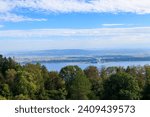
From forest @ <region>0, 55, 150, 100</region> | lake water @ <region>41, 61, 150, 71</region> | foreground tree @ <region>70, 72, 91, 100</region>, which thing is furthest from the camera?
lake water @ <region>41, 61, 150, 71</region>

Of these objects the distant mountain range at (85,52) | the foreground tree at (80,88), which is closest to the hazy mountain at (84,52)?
the distant mountain range at (85,52)

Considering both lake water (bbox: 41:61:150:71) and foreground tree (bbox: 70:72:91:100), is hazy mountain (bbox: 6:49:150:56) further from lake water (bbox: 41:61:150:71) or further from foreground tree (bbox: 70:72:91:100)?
foreground tree (bbox: 70:72:91:100)

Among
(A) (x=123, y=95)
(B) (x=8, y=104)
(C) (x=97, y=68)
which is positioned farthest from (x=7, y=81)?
(B) (x=8, y=104)

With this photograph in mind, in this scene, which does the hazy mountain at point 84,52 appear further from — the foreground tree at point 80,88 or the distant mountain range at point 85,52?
the foreground tree at point 80,88

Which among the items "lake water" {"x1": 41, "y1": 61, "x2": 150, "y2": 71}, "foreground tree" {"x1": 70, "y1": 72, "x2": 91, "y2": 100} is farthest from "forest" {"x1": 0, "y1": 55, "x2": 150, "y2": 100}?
"lake water" {"x1": 41, "y1": 61, "x2": 150, "y2": 71}

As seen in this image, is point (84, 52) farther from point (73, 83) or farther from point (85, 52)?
point (73, 83)

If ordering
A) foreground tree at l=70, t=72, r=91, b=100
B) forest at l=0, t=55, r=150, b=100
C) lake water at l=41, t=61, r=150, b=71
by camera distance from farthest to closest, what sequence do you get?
lake water at l=41, t=61, r=150, b=71
forest at l=0, t=55, r=150, b=100
foreground tree at l=70, t=72, r=91, b=100

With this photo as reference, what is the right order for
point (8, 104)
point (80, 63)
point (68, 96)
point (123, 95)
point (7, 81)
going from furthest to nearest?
point (80, 63) → point (7, 81) → point (68, 96) → point (123, 95) → point (8, 104)

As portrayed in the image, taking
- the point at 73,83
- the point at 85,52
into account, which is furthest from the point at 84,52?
the point at 73,83

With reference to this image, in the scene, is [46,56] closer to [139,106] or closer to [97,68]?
[97,68]
